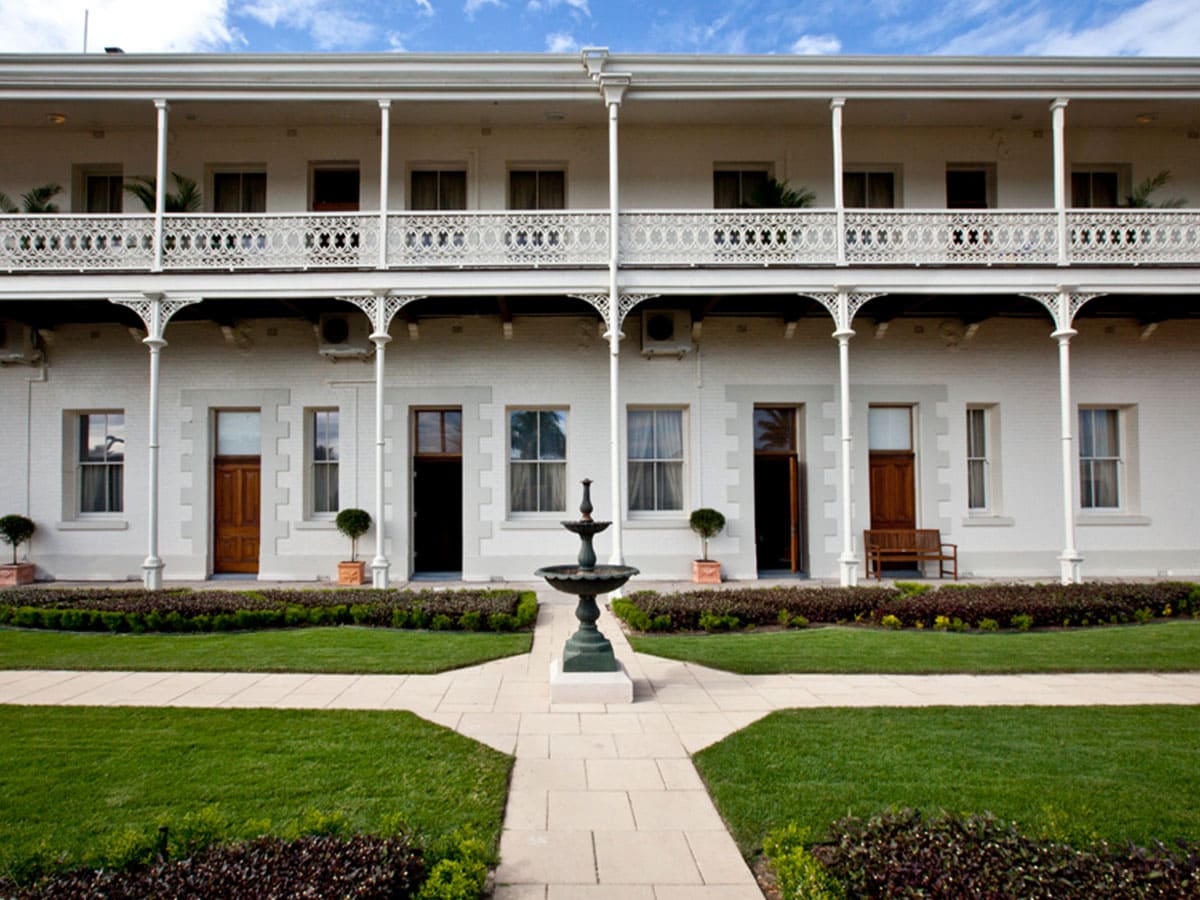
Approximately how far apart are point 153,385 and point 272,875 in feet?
34.8

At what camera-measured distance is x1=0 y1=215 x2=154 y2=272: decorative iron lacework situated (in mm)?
11680

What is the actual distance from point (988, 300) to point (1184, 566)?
5.83 meters

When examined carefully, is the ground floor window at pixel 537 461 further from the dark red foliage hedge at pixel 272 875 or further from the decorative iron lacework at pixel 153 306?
the dark red foliage hedge at pixel 272 875

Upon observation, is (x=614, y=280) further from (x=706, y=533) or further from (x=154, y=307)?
(x=154, y=307)

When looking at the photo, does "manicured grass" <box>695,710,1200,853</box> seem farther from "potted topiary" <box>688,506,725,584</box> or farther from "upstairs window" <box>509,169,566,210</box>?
"upstairs window" <box>509,169,566,210</box>

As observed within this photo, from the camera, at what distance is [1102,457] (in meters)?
13.7

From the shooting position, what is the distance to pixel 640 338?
43.4 ft

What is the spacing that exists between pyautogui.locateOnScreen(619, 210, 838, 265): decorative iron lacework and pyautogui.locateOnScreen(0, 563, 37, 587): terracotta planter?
36.5 feet

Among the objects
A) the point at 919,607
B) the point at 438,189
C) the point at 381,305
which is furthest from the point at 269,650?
the point at 438,189

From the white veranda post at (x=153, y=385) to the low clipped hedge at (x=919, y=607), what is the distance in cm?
704

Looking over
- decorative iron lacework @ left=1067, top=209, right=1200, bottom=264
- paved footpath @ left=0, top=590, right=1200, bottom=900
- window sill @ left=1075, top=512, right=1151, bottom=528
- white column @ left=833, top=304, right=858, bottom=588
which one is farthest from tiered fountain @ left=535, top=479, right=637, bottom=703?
window sill @ left=1075, top=512, right=1151, bottom=528

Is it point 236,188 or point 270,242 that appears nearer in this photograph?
point 270,242

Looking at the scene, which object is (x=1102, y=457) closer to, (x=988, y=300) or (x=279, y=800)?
(x=988, y=300)

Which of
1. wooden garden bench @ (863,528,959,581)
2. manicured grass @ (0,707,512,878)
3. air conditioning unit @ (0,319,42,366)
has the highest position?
air conditioning unit @ (0,319,42,366)
